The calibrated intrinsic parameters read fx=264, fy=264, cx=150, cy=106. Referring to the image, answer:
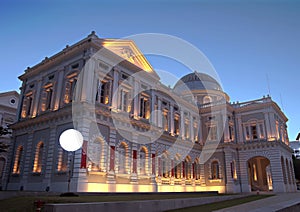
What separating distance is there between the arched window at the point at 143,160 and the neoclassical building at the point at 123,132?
0.11 meters

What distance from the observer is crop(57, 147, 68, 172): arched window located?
22.6 m

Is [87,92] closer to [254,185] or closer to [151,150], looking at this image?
[151,150]

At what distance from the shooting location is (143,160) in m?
28.6

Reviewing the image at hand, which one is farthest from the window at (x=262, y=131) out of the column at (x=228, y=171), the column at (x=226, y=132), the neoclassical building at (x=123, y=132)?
the column at (x=228, y=171)

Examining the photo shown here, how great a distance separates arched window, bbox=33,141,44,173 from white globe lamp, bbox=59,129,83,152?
4.66m

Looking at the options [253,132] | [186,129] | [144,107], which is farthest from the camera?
[253,132]

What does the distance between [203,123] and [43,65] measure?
87.7 feet

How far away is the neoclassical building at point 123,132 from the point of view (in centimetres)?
2311

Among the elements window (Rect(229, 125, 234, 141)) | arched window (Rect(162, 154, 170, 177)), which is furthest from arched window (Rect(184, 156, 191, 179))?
window (Rect(229, 125, 234, 141))

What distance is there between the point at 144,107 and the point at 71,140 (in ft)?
38.3

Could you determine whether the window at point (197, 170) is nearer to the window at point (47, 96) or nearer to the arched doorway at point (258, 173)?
the arched doorway at point (258, 173)

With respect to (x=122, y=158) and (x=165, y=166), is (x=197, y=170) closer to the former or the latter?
(x=165, y=166)

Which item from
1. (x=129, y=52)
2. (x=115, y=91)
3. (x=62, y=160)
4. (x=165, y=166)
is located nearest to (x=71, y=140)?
(x=62, y=160)

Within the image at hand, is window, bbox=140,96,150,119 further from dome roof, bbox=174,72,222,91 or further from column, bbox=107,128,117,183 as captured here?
dome roof, bbox=174,72,222,91
